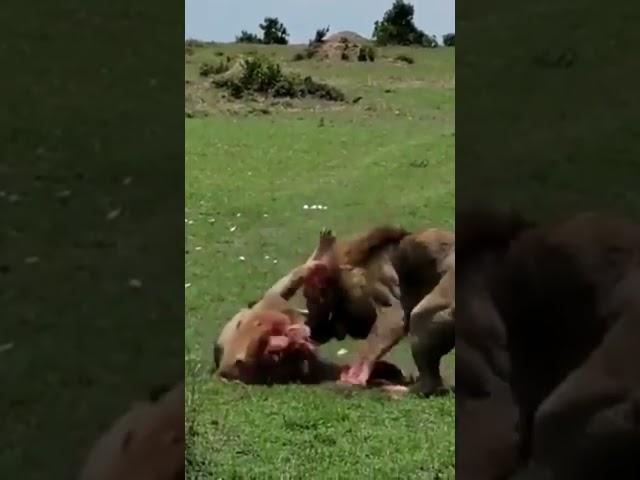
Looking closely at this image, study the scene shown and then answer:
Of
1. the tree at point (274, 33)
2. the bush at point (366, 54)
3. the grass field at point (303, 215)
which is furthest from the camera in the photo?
the bush at point (366, 54)

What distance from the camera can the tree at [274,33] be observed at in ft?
17.1

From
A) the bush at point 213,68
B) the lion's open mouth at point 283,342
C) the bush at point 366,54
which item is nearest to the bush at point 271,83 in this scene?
the bush at point 213,68

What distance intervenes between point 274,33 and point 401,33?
802 millimetres

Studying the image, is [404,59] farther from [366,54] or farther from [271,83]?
[271,83]

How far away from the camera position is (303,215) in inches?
178

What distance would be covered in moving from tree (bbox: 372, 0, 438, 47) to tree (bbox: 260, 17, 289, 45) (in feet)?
1.59

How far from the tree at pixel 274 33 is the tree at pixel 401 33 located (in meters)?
0.49

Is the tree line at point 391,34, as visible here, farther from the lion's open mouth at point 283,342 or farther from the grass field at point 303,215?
the lion's open mouth at point 283,342

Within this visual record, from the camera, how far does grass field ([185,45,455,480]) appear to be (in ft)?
8.72

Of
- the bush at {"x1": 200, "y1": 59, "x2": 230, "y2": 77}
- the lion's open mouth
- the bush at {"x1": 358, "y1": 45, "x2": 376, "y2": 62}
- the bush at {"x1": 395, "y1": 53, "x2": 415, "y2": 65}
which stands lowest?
the lion's open mouth
